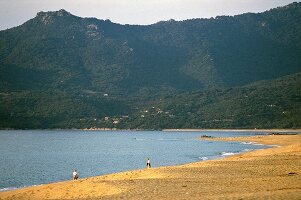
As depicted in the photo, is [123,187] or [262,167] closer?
[123,187]

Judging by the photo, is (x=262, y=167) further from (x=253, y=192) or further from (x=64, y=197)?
(x=64, y=197)

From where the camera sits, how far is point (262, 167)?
44.4m

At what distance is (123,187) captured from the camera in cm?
3500

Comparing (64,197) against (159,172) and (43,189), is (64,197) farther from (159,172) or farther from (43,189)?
(159,172)

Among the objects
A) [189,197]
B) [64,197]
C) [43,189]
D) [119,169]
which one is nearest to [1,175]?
[119,169]

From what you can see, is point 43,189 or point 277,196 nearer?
point 277,196

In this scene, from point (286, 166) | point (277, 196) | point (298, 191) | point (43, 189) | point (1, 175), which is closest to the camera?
point (277, 196)

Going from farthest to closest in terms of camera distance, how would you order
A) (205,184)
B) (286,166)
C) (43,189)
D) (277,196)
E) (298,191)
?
(286,166), (43,189), (205,184), (298,191), (277,196)

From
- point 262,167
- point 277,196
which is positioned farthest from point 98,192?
point 262,167

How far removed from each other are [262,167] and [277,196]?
1943 centimetres

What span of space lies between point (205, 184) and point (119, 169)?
1295 inches

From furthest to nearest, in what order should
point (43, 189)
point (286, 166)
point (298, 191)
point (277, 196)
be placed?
point (286, 166) → point (43, 189) → point (298, 191) → point (277, 196)

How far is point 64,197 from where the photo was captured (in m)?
34.1

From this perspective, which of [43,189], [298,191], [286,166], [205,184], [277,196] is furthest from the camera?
[286,166]
